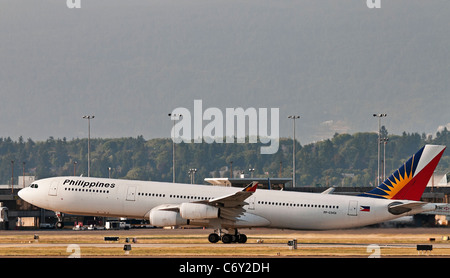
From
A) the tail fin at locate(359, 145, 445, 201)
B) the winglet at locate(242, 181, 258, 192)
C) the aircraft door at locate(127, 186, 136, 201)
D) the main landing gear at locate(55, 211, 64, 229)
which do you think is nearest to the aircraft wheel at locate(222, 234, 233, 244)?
the winglet at locate(242, 181, 258, 192)

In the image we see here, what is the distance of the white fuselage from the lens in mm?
63469

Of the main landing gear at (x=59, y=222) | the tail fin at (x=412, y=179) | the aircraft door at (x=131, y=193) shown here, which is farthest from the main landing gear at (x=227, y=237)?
the main landing gear at (x=59, y=222)

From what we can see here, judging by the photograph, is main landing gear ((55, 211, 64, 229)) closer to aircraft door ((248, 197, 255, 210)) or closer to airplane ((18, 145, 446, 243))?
airplane ((18, 145, 446, 243))

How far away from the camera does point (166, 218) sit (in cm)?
6191

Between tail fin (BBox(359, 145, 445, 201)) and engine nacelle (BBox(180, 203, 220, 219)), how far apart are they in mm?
12054

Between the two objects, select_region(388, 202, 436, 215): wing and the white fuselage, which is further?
the white fuselage

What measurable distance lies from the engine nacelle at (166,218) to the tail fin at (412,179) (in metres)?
14.4

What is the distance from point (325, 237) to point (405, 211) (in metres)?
11.0

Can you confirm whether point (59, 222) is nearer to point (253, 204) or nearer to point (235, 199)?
point (253, 204)

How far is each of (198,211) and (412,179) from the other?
52.5 feet
